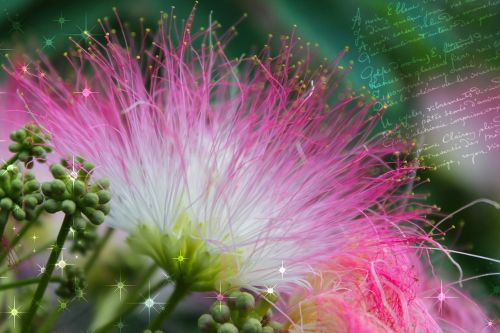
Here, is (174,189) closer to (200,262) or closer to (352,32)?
(200,262)

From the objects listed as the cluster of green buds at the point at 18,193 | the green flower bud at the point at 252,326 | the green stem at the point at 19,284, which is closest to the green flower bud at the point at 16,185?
the cluster of green buds at the point at 18,193

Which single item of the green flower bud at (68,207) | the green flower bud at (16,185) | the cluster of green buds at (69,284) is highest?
the green flower bud at (16,185)

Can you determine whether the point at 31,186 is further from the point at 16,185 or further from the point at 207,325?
the point at 207,325

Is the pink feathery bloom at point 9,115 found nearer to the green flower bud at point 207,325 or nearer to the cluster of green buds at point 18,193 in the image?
the cluster of green buds at point 18,193

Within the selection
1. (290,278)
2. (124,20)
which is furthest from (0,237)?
(124,20)

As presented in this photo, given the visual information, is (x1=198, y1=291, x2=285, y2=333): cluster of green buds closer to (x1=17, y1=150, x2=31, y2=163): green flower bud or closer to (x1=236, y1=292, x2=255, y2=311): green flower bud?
(x1=236, y1=292, x2=255, y2=311): green flower bud
